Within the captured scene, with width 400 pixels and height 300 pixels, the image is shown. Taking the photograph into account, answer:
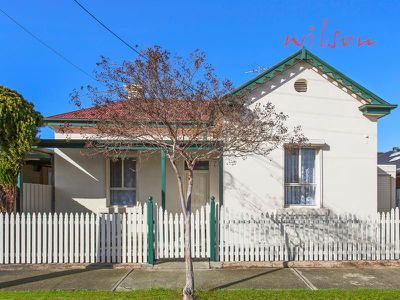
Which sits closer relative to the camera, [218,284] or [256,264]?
[218,284]

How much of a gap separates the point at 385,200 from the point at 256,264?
313 inches

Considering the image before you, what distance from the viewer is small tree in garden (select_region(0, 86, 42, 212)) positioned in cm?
861

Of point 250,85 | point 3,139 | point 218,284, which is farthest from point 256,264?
point 3,139

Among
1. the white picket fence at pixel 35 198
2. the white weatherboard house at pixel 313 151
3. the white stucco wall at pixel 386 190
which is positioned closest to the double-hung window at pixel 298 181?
the white weatherboard house at pixel 313 151

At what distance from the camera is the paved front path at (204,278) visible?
7.64 m

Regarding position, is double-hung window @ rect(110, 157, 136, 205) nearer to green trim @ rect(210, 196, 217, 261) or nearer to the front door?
the front door

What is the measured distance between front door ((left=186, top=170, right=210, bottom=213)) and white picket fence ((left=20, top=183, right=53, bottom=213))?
4853 millimetres

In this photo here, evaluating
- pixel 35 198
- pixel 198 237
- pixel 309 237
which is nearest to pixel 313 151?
pixel 309 237

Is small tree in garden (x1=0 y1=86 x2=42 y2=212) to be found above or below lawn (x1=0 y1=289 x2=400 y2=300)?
above

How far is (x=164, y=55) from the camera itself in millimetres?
6730

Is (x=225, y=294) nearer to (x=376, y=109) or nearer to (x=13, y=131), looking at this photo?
(x=13, y=131)

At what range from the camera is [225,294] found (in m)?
6.87

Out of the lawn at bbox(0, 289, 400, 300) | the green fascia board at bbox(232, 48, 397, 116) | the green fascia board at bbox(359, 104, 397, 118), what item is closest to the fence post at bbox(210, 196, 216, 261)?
the lawn at bbox(0, 289, 400, 300)

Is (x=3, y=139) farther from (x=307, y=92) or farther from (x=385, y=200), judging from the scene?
(x=385, y=200)
